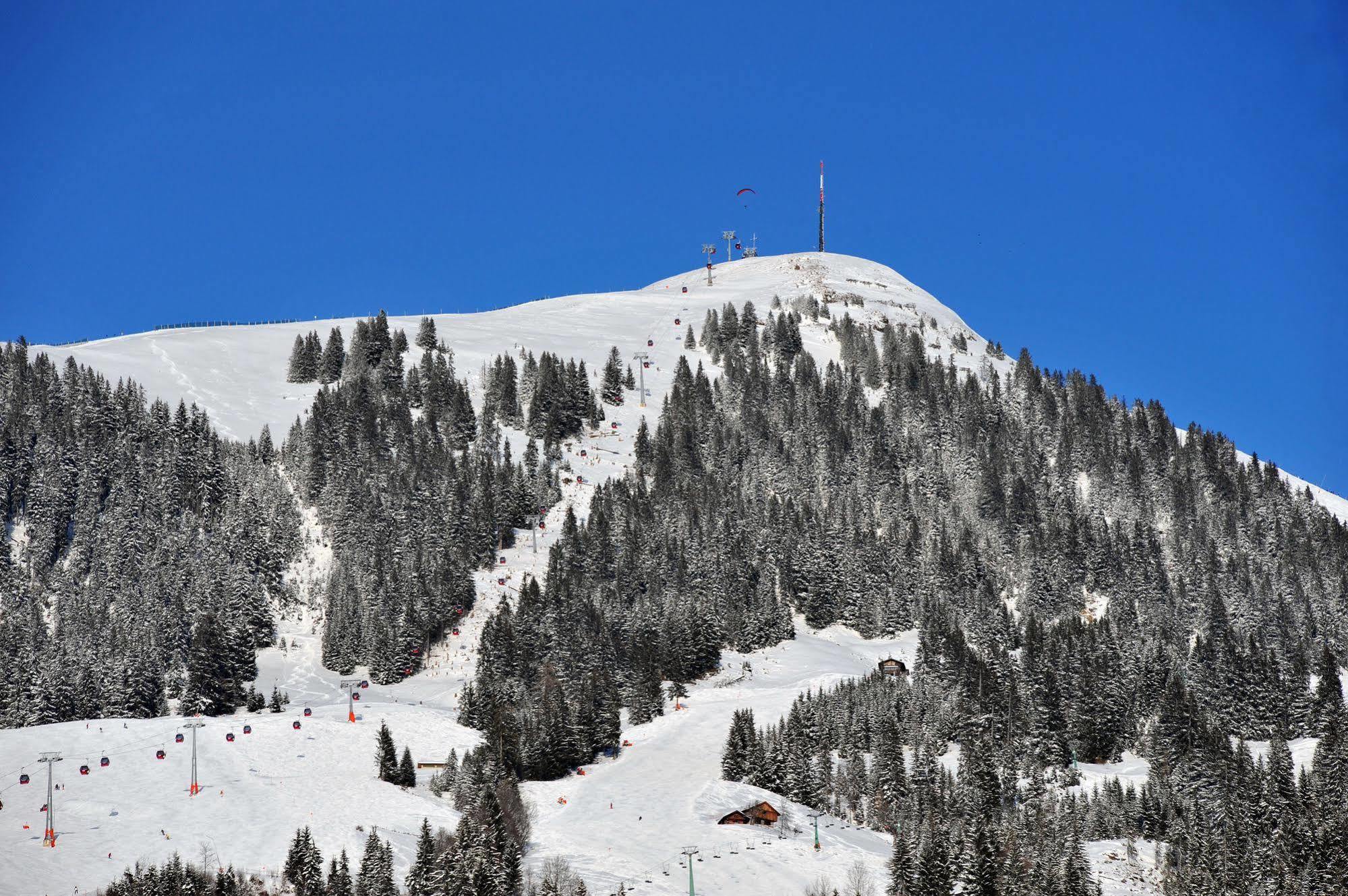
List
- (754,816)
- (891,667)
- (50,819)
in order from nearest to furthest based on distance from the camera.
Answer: (50,819) → (754,816) → (891,667)

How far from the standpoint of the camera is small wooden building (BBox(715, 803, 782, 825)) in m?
112

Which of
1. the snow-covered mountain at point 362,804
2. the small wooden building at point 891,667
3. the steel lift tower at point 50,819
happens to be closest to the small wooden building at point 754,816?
the snow-covered mountain at point 362,804

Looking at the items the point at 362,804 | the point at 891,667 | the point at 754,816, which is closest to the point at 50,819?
the point at 362,804

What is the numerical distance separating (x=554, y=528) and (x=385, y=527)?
24.3 m

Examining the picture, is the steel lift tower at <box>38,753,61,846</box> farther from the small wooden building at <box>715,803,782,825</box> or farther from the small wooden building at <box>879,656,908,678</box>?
the small wooden building at <box>879,656,908,678</box>

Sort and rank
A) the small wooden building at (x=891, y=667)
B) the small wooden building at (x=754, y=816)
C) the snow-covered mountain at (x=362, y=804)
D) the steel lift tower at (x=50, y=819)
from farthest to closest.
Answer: the small wooden building at (x=891, y=667)
the small wooden building at (x=754, y=816)
the snow-covered mountain at (x=362, y=804)
the steel lift tower at (x=50, y=819)

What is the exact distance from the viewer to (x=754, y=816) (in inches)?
4441

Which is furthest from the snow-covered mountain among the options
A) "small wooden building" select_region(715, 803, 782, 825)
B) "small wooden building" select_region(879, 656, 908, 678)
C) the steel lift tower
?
"small wooden building" select_region(879, 656, 908, 678)

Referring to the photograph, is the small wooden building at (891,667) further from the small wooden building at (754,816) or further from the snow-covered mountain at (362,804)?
the small wooden building at (754,816)

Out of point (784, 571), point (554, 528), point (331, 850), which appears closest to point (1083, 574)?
point (784, 571)

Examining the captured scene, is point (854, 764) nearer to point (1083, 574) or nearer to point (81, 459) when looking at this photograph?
point (1083, 574)

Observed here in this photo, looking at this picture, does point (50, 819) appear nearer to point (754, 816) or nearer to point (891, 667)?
point (754, 816)

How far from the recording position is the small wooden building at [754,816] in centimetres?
11244

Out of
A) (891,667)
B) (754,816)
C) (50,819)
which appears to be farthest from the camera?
(891,667)
